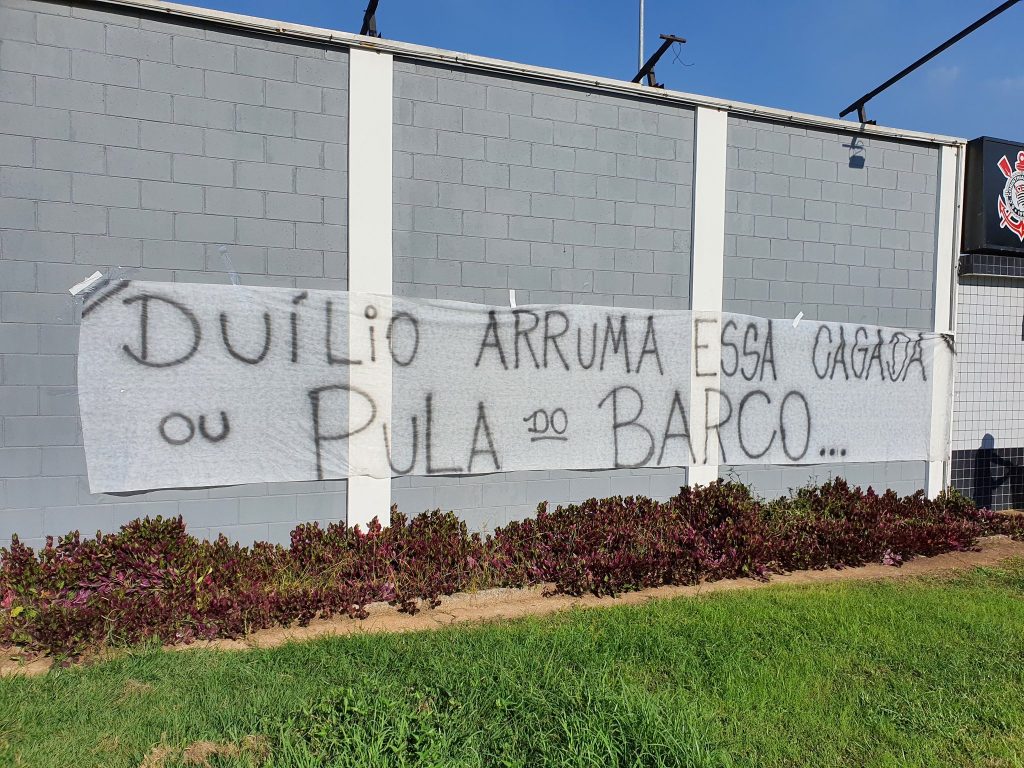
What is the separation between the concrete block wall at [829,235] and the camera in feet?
22.7

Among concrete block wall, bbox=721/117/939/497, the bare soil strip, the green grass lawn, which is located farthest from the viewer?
concrete block wall, bbox=721/117/939/497

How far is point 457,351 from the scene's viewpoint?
19.6 feet

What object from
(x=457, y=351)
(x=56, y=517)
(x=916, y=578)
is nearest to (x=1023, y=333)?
(x=916, y=578)

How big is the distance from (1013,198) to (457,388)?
21.8 feet

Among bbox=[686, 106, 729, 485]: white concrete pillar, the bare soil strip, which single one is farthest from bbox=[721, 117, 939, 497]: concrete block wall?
the bare soil strip

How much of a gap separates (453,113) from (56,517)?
14.0ft

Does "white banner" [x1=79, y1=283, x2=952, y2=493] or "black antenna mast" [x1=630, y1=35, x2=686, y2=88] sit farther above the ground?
"black antenna mast" [x1=630, y1=35, x2=686, y2=88]

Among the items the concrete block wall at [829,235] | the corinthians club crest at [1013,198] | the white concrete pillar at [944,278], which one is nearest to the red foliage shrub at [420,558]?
the concrete block wall at [829,235]

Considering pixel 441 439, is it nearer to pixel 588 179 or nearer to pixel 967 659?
pixel 588 179

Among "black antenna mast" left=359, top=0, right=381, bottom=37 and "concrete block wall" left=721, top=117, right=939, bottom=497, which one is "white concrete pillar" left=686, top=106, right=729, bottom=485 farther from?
"black antenna mast" left=359, top=0, right=381, bottom=37

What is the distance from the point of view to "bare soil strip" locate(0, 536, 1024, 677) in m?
4.30

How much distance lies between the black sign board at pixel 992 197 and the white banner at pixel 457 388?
4.01 feet

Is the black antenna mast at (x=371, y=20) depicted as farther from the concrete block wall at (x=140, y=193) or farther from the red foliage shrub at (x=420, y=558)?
the red foliage shrub at (x=420, y=558)

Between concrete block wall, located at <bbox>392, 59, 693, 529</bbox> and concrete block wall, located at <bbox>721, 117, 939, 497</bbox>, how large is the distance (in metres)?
0.66
